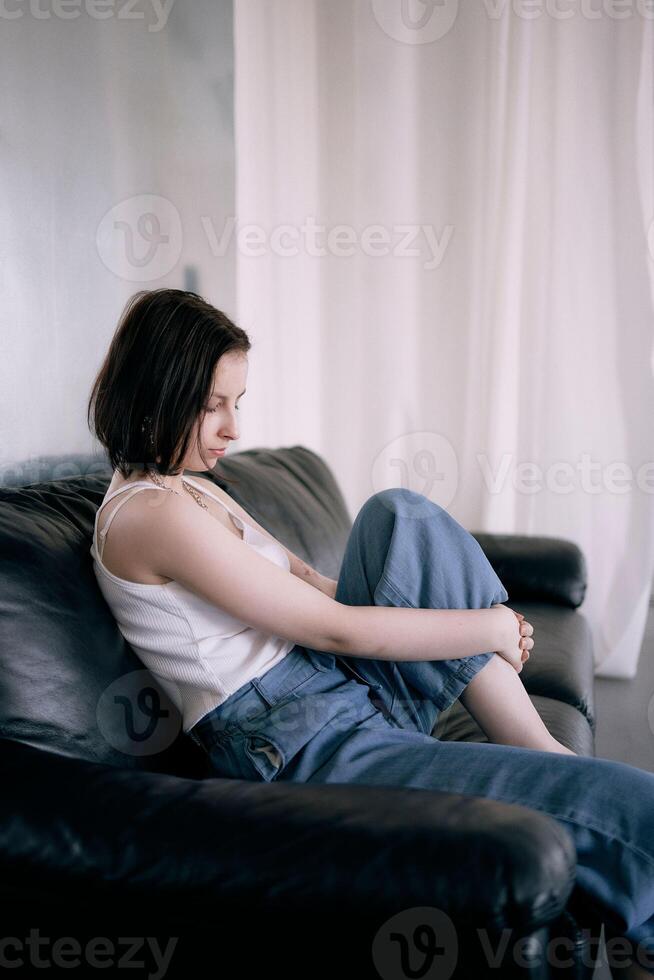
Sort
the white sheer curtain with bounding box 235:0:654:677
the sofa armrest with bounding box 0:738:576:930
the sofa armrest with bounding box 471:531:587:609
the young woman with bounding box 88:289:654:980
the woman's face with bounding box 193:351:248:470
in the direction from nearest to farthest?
the sofa armrest with bounding box 0:738:576:930
the young woman with bounding box 88:289:654:980
the woman's face with bounding box 193:351:248:470
the sofa armrest with bounding box 471:531:587:609
the white sheer curtain with bounding box 235:0:654:677

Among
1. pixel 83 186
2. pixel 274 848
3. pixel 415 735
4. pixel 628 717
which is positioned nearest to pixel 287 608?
pixel 415 735

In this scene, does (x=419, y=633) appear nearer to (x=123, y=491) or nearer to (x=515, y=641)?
(x=515, y=641)

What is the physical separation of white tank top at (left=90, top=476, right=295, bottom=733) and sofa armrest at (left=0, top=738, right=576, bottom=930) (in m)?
0.26

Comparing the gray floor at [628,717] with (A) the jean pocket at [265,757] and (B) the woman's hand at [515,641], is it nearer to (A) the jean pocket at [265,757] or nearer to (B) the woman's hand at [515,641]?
(B) the woman's hand at [515,641]

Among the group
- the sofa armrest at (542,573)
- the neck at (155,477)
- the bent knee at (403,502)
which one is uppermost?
the neck at (155,477)

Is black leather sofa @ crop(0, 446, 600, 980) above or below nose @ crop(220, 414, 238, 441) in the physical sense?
below

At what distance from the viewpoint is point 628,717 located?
2617 millimetres

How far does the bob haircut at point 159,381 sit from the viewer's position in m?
1.21

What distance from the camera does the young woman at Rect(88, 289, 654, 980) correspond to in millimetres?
1131

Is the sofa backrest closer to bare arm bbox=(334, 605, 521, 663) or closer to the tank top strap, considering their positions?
the tank top strap

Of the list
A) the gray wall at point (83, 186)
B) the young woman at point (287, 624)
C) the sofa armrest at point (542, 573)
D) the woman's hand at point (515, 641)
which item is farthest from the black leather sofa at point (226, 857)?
the sofa armrest at point (542, 573)

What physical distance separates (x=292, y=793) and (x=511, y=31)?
2731mm

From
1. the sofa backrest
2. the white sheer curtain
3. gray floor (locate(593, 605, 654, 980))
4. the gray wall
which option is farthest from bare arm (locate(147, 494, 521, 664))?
the white sheer curtain

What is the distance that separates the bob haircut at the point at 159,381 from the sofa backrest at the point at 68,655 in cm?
13
